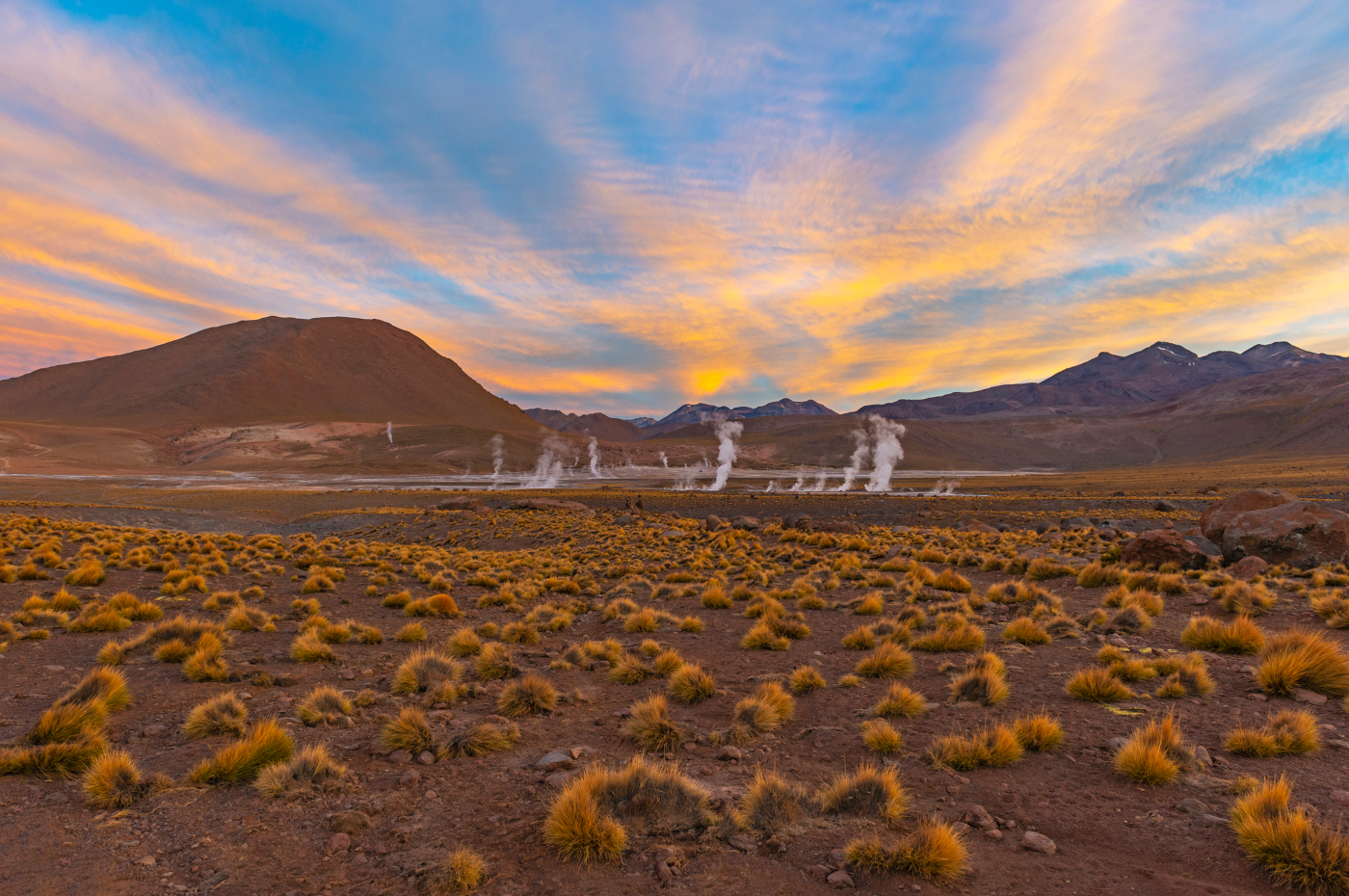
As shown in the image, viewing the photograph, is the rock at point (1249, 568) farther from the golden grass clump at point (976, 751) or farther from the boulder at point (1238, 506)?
the golden grass clump at point (976, 751)

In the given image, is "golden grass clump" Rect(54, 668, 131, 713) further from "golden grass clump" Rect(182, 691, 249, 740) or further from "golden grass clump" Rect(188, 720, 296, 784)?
"golden grass clump" Rect(188, 720, 296, 784)

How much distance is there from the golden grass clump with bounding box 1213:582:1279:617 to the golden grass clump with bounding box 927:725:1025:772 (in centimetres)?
863

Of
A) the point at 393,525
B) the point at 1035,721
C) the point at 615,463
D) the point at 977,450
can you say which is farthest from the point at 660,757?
the point at 977,450

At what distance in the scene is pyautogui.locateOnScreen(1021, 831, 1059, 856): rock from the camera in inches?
156

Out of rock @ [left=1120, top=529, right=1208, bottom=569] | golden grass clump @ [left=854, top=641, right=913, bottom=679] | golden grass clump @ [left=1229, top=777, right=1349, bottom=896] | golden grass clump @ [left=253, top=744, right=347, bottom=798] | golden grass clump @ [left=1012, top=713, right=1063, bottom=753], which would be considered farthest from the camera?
rock @ [left=1120, top=529, right=1208, bottom=569]

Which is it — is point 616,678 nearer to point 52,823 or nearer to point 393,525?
point 52,823

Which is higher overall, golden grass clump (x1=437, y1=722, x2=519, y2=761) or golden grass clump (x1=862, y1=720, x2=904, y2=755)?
golden grass clump (x1=862, y1=720, x2=904, y2=755)

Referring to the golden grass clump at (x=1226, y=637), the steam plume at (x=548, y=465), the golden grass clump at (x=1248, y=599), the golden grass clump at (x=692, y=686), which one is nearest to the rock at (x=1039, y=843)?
the golden grass clump at (x=692, y=686)

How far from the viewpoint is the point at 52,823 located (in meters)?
4.29

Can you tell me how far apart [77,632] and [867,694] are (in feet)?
40.2

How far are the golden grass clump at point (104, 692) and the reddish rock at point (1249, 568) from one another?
67.1 ft

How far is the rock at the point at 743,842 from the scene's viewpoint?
408 centimetres

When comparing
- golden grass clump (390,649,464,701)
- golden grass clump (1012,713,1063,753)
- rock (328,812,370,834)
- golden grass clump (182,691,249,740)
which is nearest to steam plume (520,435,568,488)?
golden grass clump (390,649,464,701)

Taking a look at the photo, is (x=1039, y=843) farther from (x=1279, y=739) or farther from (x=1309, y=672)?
(x=1309, y=672)
